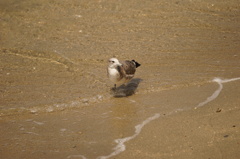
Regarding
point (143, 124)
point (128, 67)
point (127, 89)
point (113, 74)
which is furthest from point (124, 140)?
point (127, 89)

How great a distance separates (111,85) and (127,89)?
0.34 meters

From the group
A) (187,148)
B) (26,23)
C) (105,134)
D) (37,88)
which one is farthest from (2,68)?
(187,148)

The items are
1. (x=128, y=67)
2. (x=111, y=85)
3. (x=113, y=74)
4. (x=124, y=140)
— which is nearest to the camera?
(x=124, y=140)

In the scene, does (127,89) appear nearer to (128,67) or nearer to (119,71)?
(128,67)

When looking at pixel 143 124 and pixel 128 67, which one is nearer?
pixel 143 124

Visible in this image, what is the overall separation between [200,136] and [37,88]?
3.70 m

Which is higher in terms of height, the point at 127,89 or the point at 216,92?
the point at 216,92

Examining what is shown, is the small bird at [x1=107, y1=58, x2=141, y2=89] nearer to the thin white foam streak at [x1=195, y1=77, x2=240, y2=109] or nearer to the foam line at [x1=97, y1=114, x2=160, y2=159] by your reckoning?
the foam line at [x1=97, y1=114, x2=160, y2=159]

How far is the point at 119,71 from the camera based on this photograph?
7.61m

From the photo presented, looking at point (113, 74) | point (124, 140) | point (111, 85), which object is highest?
point (113, 74)

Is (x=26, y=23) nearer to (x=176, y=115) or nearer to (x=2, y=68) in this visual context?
(x=2, y=68)

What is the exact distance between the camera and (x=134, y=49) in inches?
380

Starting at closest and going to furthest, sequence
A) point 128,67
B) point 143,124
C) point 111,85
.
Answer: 1. point 143,124
2. point 128,67
3. point 111,85

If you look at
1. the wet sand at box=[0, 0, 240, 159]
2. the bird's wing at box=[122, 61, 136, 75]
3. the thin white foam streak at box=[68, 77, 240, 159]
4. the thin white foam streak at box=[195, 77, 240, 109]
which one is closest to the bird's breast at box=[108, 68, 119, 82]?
the bird's wing at box=[122, 61, 136, 75]
